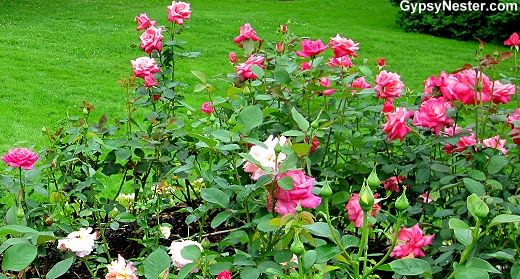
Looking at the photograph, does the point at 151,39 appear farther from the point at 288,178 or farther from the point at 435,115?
the point at 288,178

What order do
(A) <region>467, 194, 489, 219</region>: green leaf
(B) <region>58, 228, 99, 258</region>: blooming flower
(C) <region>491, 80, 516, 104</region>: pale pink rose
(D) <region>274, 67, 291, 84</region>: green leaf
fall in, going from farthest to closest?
(C) <region>491, 80, 516, 104</region>: pale pink rose < (D) <region>274, 67, 291, 84</region>: green leaf < (B) <region>58, 228, 99, 258</region>: blooming flower < (A) <region>467, 194, 489, 219</region>: green leaf

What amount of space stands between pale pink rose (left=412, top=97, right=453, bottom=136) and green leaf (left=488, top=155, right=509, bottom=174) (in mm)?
172

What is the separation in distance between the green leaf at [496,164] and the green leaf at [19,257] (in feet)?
3.39

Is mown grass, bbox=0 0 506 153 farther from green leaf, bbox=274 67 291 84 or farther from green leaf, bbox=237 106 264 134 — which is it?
green leaf, bbox=237 106 264 134

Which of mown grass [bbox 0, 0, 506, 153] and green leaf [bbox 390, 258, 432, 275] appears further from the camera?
mown grass [bbox 0, 0, 506, 153]

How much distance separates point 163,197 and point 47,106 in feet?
10.2

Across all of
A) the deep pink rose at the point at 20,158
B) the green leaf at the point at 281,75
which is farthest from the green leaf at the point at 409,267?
the deep pink rose at the point at 20,158

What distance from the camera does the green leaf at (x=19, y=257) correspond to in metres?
0.78

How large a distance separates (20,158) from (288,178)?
3.02ft

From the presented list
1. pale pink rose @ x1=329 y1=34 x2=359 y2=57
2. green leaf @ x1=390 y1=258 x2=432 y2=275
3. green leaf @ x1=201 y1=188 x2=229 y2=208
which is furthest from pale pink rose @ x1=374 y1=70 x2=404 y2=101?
green leaf @ x1=390 y1=258 x2=432 y2=275

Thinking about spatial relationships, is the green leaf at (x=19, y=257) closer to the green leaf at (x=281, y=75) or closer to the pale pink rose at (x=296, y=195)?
the pale pink rose at (x=296, y=195)

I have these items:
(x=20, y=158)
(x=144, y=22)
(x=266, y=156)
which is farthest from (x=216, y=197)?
(x=144, y=22)

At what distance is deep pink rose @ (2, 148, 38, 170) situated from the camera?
1513 mm

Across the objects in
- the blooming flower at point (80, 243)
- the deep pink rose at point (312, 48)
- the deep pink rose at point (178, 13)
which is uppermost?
the deep pink rose at point (178, 13)
